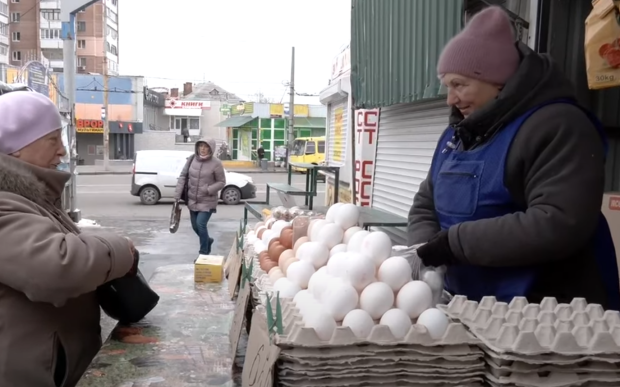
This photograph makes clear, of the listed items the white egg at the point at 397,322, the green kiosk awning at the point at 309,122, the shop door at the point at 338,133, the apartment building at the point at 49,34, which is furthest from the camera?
the apartment building at the point at 49,34

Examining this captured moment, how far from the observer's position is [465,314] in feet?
5.02

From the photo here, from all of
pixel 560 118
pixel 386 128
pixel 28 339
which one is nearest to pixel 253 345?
pixel 28 339

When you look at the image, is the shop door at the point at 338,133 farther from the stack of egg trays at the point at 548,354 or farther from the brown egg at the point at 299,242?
the stack of egg trays at the point at 548,354

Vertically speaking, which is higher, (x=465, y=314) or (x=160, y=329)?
(x=465, y=314)

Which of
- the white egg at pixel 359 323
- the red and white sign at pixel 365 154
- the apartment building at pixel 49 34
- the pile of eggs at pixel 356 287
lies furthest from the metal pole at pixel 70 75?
the apartment building at pixel 49 34

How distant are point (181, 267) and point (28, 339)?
2123mm

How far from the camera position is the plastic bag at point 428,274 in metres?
1.69

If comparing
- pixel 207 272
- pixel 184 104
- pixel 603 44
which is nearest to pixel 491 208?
pixel 603 44

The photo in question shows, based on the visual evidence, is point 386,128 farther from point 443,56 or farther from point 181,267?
point 443,56

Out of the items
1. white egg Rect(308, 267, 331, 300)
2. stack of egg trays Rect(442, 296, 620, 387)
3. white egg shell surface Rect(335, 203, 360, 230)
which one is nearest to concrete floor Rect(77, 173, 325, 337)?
white egg shell surface Rect(335, 203, 360, 230)

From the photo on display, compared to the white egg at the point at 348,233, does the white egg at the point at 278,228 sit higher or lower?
lower

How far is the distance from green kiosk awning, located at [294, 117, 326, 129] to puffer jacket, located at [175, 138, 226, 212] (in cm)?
3526

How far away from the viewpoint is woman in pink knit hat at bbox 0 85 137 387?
5.41ft

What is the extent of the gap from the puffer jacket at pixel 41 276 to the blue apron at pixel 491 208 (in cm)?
115
